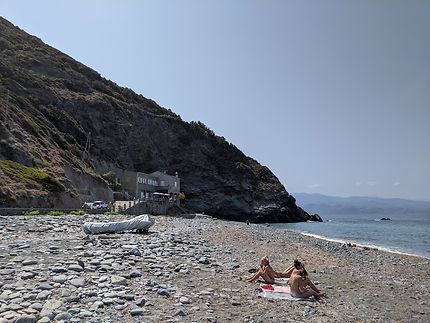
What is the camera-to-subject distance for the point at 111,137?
101500mm

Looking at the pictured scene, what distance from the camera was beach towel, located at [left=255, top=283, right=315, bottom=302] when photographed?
1170 centimetres

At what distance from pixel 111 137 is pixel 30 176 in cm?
6130

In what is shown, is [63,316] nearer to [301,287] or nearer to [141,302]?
[141,302]

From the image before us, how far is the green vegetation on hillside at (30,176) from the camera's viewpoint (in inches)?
1555

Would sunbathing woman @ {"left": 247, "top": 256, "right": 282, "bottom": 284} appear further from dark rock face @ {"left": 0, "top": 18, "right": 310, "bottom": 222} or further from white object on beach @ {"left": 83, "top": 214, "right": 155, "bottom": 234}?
dark rock face @ {"left": 0, "top": 18, "right": 310, "bottom": 222}

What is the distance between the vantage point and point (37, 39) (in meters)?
134

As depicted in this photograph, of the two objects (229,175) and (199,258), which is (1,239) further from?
(229,175)

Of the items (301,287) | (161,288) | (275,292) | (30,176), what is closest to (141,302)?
(161,288)

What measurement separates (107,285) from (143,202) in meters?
50.0

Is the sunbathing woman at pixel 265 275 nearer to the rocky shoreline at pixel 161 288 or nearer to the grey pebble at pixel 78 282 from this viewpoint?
the rocky shoreline at pixel 161 288

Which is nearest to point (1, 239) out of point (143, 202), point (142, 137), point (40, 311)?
point (40, 311)

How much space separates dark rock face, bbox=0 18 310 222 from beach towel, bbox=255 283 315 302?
49.6m

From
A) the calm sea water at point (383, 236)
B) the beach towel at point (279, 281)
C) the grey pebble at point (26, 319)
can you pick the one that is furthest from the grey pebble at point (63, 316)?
the calm sea water at point (383, 236)

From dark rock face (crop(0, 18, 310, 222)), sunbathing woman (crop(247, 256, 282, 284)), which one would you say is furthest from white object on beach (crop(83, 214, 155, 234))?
dark rock face (crop(0, 18, 310, 222))
